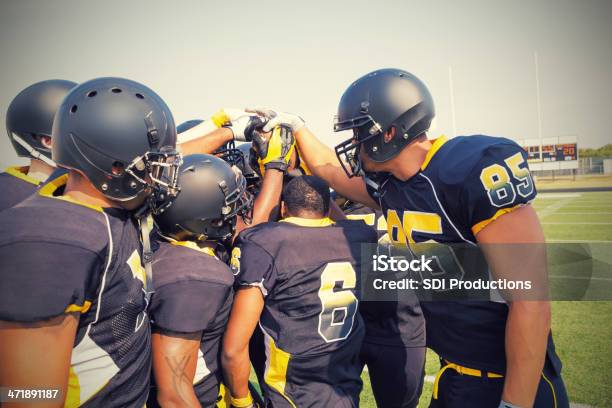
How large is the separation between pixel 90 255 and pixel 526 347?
1998 mm

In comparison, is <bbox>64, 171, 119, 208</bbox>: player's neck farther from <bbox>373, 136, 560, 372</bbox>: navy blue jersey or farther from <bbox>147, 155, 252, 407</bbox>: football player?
<bbox>373, 136, 560, 372</bbox>: navy blue jersey

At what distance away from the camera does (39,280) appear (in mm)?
1416

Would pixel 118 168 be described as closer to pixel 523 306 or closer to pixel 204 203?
pixel 204 203

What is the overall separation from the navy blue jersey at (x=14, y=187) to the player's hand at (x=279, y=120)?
1851 millimetres

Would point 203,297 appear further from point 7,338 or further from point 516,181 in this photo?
point 516,181

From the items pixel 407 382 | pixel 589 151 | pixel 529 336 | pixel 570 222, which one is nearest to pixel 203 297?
pixel 529 336

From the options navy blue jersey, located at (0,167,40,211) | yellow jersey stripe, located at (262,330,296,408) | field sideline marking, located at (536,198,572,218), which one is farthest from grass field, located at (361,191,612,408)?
field sideline marking, located at (536,198,572,218)

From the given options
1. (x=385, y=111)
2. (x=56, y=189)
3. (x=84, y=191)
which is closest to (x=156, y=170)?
(x=84, y=191)

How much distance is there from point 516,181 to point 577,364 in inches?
170

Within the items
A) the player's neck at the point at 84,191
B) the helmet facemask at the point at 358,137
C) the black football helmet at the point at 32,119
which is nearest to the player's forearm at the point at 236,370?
the player's neck at the point at 84,191

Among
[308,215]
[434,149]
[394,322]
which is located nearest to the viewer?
[434,149]

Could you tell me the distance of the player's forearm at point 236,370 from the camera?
2.58 metres

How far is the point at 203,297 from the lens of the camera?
7.52ft

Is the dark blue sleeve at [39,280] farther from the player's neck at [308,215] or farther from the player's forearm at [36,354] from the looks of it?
the player's neck at [308,215]
